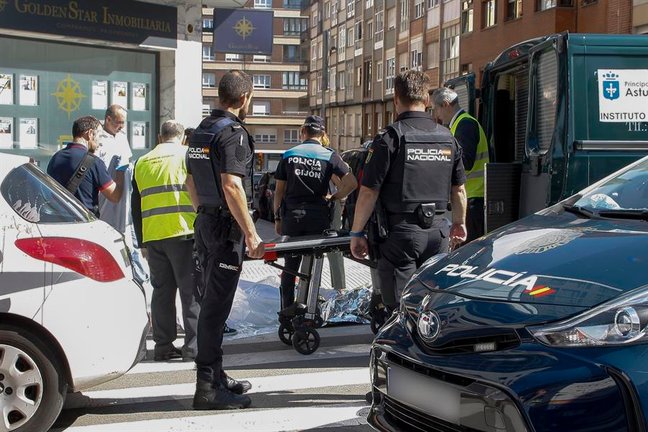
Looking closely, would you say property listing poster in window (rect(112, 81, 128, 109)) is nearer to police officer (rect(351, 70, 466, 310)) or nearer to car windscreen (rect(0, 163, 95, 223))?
car windscreen (rect(0, 163, 95, 223))

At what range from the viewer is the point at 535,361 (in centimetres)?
306

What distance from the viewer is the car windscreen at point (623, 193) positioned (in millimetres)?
4113

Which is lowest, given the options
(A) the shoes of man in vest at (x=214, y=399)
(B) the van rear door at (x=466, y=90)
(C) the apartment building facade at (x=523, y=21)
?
(A) the shoes of man in vest at (x=214, y=399)

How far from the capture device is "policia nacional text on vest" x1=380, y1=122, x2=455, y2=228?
5168 millimetres

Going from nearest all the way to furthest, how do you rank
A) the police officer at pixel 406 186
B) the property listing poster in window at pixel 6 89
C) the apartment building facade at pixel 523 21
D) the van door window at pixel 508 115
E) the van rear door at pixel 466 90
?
the police officer at pixel 406 186 < the van door window at pixel 508 115 < the van rear door at pixel 466 90 < the property listing poster in window at pixel 6 89 < the apartment building facade at pixel 523 21

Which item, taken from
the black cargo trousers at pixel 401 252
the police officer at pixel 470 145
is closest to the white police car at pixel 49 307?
the black cargo trousers at pixel 401 252

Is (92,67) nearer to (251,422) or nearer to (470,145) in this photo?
(470,145)

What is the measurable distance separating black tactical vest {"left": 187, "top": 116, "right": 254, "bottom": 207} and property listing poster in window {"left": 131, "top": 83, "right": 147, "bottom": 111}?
7203 millimetres

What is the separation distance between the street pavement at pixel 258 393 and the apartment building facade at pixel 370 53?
33.7 m

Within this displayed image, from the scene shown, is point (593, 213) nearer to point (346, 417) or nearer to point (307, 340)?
point (346, 417)

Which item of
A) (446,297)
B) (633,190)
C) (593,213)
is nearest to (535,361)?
(446,297)

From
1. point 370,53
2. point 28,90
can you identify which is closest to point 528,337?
point 28,90

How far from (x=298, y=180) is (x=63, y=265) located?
9.83 ft

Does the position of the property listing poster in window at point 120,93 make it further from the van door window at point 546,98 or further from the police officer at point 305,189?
the van door window at point 546,98
